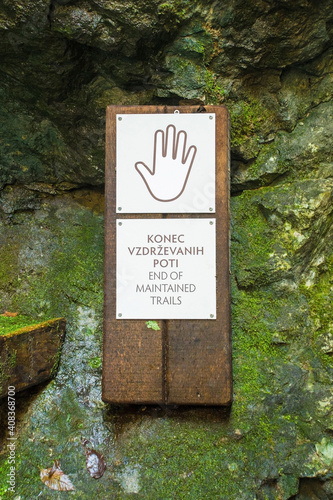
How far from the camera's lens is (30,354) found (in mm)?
2014

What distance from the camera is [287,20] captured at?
6.84 feet

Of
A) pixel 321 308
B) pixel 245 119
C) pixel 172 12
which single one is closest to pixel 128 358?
pixel 321 308

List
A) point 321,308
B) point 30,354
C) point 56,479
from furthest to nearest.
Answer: point 321,308 → point 30,354 → point 56,479

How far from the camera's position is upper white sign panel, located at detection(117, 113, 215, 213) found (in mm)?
2018

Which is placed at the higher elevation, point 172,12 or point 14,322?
point 172,12

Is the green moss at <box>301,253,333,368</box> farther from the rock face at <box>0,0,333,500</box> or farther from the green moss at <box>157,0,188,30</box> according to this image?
the green moss at <box>157,0,188,30</box>

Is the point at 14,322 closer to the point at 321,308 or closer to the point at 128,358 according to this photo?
the point at 128,358

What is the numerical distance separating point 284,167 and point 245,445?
140 centimetres

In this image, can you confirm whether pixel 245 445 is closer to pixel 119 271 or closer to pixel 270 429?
pixel 270 429

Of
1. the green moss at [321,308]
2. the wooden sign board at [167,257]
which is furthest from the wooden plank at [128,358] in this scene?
the green moss at [321,308]

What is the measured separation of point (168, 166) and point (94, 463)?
4.67ft

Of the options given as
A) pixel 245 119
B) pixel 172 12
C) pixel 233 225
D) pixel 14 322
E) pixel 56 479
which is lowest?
pixel 56 479

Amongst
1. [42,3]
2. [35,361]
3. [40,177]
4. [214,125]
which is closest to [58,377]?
[35,361]

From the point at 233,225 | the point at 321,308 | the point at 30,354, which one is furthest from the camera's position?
the point at 233,225
